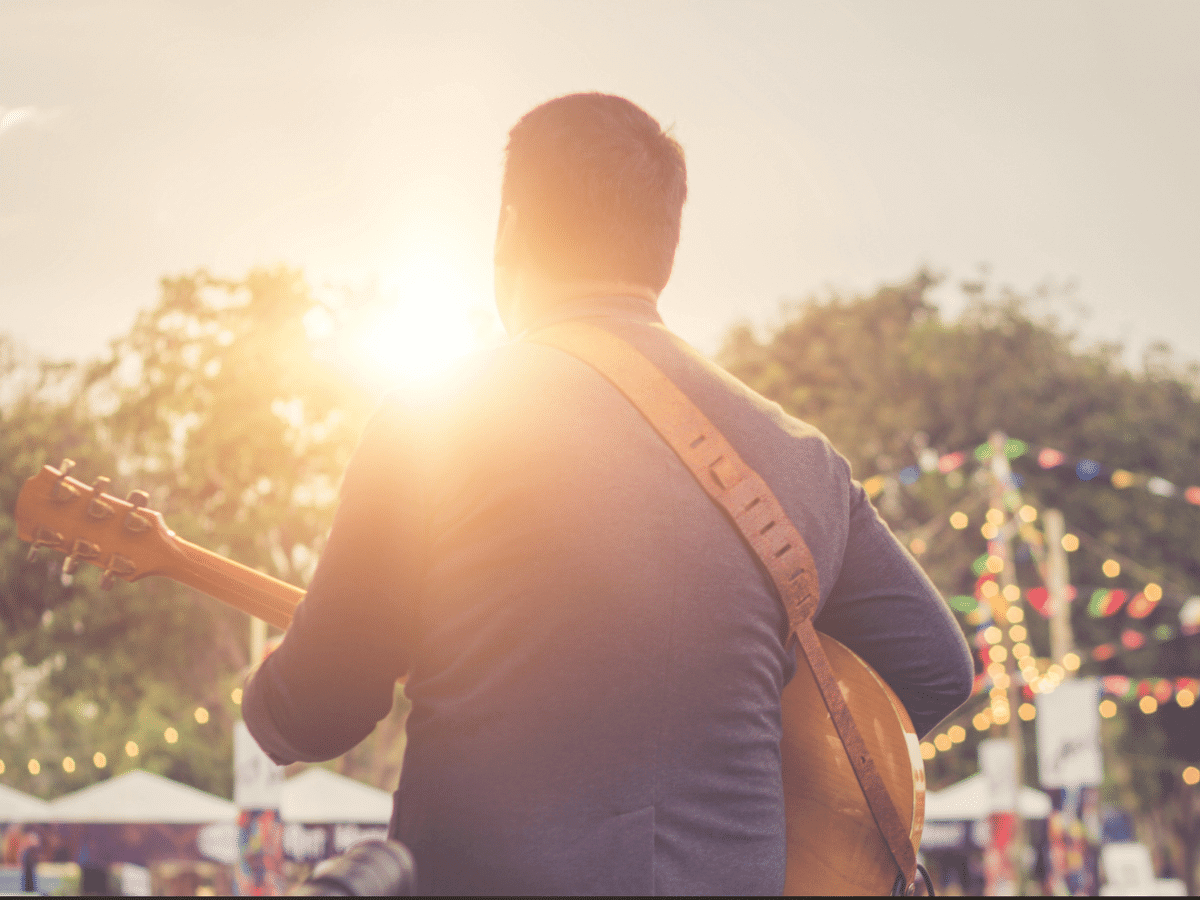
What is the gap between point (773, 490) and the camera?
1.39 meters

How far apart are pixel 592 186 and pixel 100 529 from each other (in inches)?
44.8

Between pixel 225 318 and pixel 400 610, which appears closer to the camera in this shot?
pixel 400 610

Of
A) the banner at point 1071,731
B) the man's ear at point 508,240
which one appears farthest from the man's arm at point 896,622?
the banner at point 1071,731

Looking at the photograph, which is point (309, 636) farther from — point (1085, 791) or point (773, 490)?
point (1085, 791)

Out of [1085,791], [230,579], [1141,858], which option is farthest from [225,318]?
[230,579]

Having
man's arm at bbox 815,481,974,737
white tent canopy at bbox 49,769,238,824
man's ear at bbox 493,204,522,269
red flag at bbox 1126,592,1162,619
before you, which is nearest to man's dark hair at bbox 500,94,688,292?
man's ear at bbox 493,204,522,269

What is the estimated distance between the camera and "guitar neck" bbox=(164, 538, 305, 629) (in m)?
1.91

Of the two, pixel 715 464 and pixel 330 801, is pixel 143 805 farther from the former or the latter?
pixel 715 464

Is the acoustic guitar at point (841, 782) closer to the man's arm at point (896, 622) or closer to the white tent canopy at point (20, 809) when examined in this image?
the man's arm at point (896, 622)

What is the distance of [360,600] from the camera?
49.8 inches

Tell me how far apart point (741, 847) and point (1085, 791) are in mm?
14651

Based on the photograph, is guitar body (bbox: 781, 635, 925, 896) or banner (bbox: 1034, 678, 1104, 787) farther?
banner (bbox: 1034, 678, 1104, 787)

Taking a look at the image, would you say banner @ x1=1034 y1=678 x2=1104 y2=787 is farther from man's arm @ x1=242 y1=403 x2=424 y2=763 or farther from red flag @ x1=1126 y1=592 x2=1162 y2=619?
man's arm @ x1=242 y1=403 x2=424 y2=763

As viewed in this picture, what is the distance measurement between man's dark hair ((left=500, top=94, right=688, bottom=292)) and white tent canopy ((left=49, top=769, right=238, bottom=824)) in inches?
728
